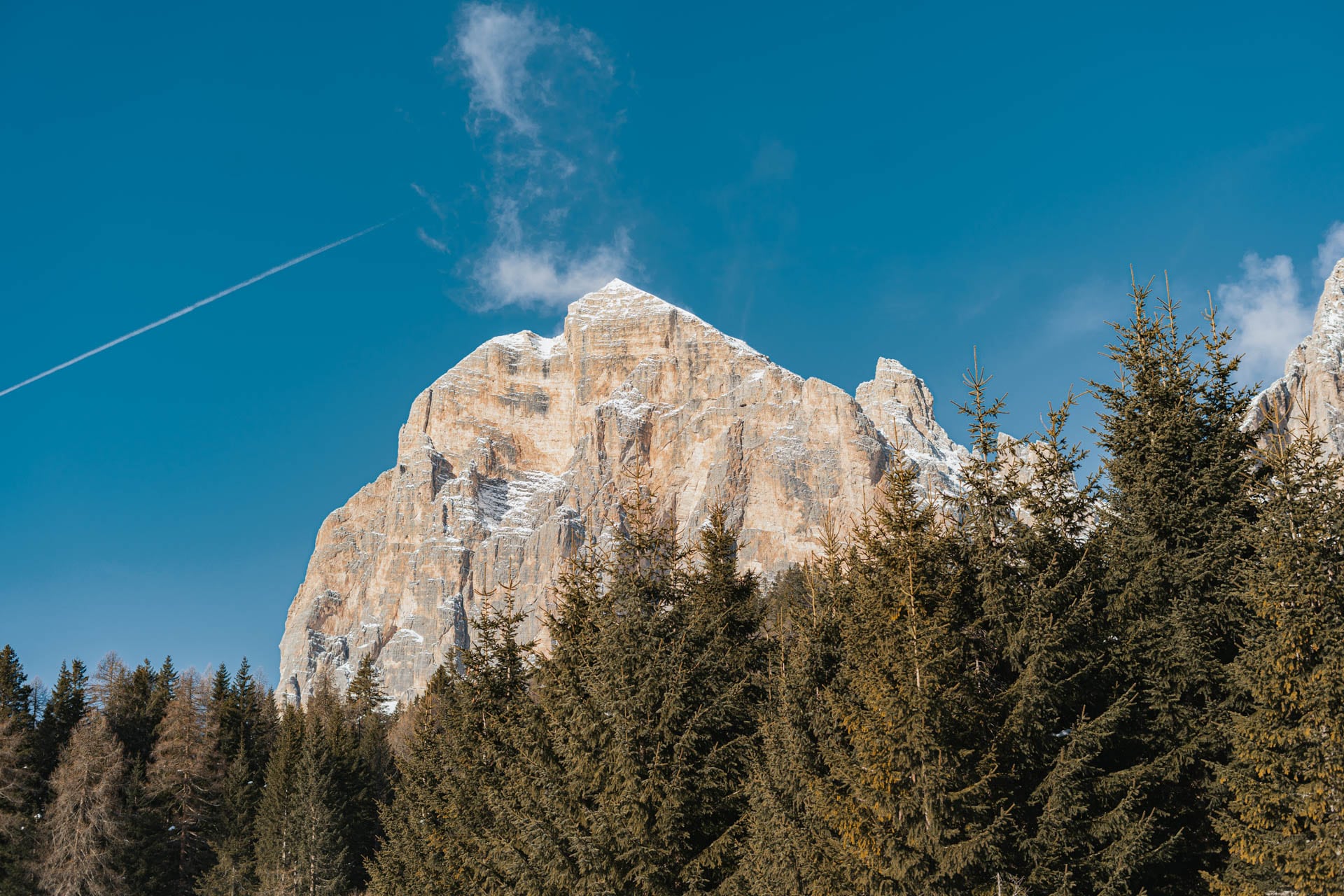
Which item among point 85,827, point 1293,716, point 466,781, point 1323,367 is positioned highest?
point 1323,367

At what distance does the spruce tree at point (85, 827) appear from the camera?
1710 inches

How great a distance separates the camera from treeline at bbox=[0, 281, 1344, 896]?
13.1 metres

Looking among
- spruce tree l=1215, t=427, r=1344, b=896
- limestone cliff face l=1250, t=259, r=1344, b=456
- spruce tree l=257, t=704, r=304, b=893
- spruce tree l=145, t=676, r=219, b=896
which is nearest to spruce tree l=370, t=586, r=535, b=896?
spruce tree l=1215, t=427, r=1344, b=896

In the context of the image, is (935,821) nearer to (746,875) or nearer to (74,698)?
(746,875)

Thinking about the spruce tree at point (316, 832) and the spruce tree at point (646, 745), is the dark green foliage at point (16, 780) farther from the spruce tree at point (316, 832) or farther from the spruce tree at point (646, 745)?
the spruce tree at point (646, 745)

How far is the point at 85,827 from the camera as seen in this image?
43844 millimetres

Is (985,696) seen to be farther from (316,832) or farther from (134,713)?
(134,713)

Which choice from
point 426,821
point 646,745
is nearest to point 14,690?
point 426,821

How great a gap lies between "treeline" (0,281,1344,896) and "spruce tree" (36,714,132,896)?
2648 cm

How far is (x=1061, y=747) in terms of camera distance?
14.0 meters

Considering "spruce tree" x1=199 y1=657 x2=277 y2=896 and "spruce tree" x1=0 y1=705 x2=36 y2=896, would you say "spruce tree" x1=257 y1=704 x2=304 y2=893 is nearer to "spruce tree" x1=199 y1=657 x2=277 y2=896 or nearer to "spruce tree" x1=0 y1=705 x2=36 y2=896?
"spruce tree" x1=199 y1=657 x2=277 y2=896

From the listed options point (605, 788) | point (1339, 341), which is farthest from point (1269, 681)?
point (1339, 341)

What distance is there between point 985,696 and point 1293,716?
4047 mm

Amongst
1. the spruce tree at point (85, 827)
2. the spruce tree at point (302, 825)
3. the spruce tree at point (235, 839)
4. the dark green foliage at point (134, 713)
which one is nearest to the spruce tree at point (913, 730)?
the spruce tree at point (302, 825)
